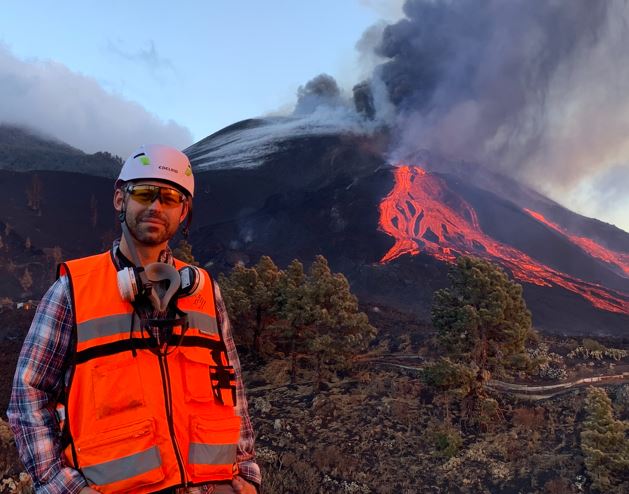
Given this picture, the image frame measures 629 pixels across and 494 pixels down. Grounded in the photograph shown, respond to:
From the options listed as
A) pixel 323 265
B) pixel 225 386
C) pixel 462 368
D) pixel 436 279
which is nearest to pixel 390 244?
pixel 436 279

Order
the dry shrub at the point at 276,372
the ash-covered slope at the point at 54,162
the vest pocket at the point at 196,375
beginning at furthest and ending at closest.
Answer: the ash-covered slope at the point at 54,162 → the dry shrub at the point at 276,372 → the vest pocket at the point at 196,375

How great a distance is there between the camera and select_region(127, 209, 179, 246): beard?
258cm

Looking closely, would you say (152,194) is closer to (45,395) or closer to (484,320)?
(45,395)

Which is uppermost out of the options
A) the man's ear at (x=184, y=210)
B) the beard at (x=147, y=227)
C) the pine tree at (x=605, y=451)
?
the man's ear at (x=184, y=210)

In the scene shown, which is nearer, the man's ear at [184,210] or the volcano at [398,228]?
the man's ear at [184,210]

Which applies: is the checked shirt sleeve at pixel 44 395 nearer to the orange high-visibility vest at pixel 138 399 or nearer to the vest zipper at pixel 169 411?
the orange high-visibility vest at pixel 138 399

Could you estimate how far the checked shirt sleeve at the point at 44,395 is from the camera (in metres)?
2.14

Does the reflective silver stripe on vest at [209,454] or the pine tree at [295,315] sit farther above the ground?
the reflective silver stripe on vest at [209,454]

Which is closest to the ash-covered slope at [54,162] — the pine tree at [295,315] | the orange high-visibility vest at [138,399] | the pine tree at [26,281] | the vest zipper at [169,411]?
the pine tree at [26,281]

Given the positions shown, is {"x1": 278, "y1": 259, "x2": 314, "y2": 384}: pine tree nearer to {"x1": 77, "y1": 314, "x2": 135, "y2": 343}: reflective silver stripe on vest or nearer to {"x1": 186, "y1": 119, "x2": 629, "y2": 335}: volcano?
{"x1": 77, "y1": 314, "x2": 135, "y2": 343}: reflective silver stripe on vest

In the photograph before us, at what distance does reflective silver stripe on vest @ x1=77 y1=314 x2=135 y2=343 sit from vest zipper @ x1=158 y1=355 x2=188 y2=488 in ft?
0.77

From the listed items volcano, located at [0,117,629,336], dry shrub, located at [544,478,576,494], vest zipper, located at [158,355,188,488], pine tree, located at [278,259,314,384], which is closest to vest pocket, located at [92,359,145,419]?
vest zipper, located at [158,355,188,488]

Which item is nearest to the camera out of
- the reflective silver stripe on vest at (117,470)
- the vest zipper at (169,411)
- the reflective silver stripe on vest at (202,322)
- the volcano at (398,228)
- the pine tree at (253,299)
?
the reflective silver stripe on vest at (117,470)

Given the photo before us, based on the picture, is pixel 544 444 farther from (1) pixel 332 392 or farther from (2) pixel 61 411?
(2) pixel 61 411
